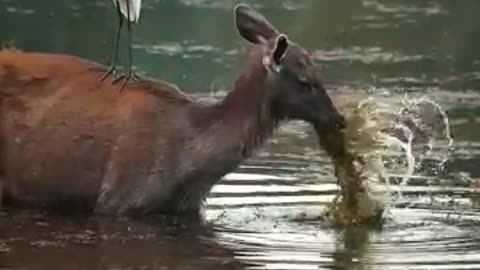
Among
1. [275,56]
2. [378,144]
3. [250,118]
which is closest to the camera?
[275,56]

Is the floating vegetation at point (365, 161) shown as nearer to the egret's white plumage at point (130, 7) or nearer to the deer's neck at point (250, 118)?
the deer's neck at point (250, 118)

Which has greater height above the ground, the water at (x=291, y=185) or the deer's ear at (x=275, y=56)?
the deer's ear at (x=275, y=56)

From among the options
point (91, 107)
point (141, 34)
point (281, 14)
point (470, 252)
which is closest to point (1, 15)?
point (141, 34)

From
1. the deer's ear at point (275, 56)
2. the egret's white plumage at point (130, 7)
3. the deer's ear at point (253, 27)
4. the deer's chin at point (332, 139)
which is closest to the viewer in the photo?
the deer's ear at point (275, 56)

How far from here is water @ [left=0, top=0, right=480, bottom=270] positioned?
10188 mm

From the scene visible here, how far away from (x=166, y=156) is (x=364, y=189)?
1362 mm

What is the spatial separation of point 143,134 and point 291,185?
1.53m

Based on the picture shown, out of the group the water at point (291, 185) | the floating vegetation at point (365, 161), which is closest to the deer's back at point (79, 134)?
the water at point (291, 185)

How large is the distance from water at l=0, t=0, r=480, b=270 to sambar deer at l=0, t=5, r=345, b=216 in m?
0.26

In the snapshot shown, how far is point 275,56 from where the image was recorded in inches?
448

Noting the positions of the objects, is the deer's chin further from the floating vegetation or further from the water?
the water

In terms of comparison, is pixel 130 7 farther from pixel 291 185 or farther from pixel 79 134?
pixel 79 134

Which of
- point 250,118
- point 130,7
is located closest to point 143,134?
point 250,118

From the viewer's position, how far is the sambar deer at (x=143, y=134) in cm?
1130
